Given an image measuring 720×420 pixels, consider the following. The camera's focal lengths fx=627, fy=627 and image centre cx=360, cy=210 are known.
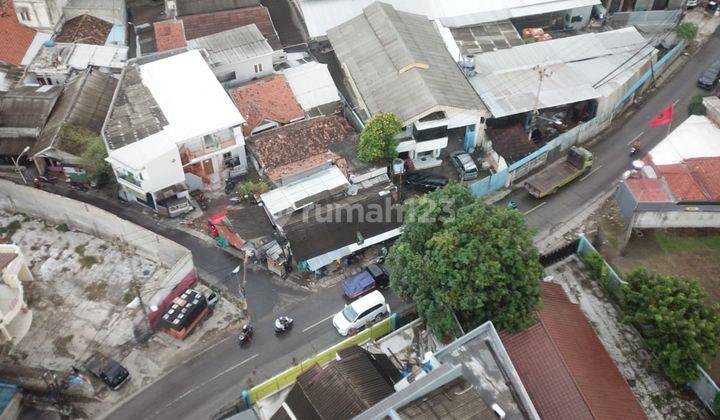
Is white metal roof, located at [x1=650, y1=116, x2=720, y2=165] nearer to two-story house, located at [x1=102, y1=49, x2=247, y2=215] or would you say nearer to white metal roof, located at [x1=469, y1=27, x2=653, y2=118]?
white metal roof, located at [x1=469, y1=27, x2=653, y2=118]

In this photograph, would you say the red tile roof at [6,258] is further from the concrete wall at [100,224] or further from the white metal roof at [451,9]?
the white metal roof at [451,9]

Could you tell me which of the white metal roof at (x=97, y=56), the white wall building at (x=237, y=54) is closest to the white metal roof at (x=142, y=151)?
the white wall building at (x=237, y=54)

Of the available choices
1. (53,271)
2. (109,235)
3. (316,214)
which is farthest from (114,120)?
(316,214)

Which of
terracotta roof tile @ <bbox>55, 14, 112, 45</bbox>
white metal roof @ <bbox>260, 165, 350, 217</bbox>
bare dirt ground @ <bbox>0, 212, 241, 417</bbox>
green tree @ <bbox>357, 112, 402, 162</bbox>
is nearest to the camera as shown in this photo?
bare dirt ground @ <bbox>0, 212, 241, 417</bbox>

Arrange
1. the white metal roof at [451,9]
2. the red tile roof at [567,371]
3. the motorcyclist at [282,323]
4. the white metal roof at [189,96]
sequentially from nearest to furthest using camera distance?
the red tile roof at [567,371]
the motorcyclist at [282,323]
the white metal roof at [189,96]
the white metal roof at [451,9]

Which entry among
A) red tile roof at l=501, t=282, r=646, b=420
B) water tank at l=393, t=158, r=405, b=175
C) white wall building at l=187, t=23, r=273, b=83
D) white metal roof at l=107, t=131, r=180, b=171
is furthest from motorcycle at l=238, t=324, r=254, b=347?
white wall building at l=187, t=23, r=273, b=83

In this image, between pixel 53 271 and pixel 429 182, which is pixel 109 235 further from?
pixel 429 182
